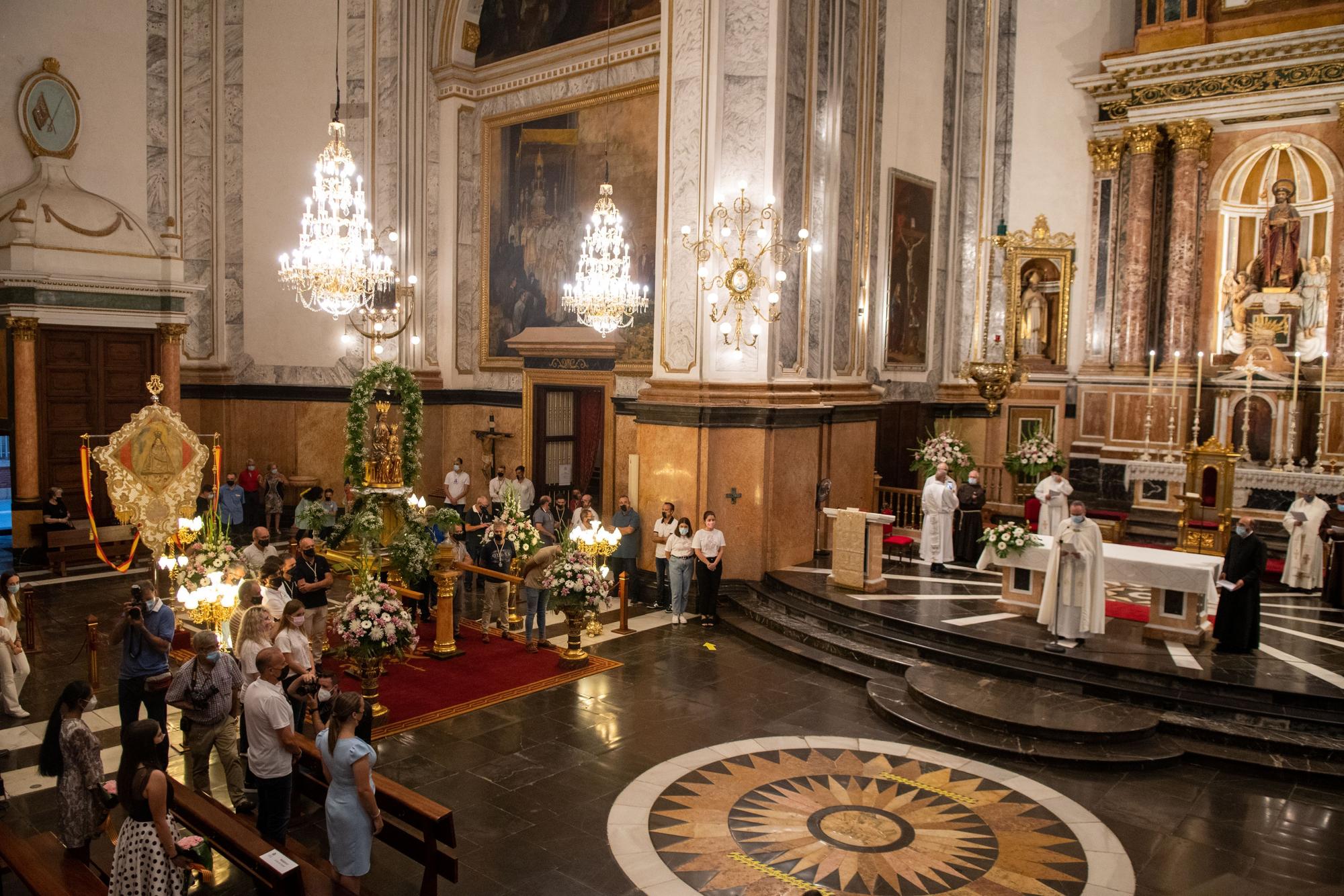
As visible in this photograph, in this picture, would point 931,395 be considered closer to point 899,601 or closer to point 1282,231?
point 1282,231

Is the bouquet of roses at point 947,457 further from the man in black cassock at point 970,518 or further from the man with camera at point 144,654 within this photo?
the man with camera at point 144,654

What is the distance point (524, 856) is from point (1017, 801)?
4.00 m

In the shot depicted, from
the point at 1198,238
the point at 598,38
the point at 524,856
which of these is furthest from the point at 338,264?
the point at 1198,238

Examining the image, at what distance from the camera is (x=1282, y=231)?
17.3m

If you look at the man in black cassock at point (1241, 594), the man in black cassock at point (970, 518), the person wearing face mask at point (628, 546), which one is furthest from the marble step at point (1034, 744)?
the man in black cassock at point (970, 518)

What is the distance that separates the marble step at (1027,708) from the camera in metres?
8.82

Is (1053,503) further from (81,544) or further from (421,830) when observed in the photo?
(81,544)

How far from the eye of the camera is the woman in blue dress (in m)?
5.52

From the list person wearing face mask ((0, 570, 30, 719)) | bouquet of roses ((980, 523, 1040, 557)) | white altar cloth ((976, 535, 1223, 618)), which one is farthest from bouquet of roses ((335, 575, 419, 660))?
white altar cloth ((976, 535, 1223, 618))

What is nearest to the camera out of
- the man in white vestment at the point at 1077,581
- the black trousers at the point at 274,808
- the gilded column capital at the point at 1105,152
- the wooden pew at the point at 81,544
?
the black trousers at the point at 274,808

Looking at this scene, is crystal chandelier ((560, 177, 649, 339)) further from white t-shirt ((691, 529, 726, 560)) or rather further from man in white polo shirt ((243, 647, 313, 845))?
man in white polo shirt ((243, 647, 313, 845))

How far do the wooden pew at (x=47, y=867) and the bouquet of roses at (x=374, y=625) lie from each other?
2.97 m

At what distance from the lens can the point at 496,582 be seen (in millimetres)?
12227

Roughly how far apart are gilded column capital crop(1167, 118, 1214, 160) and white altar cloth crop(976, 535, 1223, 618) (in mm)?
9529
